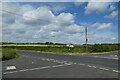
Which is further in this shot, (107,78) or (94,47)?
(94,47)

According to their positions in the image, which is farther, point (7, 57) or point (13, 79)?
point (7, 57)

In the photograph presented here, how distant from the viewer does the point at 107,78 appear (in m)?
11.7

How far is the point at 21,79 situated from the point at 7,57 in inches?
803

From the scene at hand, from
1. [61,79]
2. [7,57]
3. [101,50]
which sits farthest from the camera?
[101,50]

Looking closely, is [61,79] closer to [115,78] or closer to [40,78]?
[40,78]

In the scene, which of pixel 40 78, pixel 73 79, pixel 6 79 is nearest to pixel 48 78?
pixel 40 78

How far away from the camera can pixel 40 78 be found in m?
11.8

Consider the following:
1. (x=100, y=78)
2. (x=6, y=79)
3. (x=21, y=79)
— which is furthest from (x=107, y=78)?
(x=6, y=79)

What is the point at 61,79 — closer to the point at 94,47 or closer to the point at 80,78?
the point at 80,78

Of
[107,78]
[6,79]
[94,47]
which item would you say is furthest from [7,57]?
[94,47]

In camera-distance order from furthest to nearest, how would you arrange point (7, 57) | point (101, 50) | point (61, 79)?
point (101, 50)
point (7, 57)
point (61, 79)

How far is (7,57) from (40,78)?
2042 cm

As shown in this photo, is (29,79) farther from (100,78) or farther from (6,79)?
(100,78)

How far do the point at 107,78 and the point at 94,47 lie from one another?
5099cm
